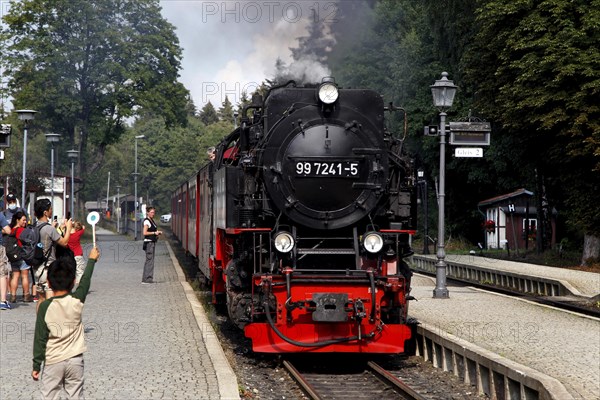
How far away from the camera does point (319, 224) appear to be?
11.4 metres

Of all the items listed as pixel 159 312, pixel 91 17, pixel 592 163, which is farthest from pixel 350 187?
pixel 91 17

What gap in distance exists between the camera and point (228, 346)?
13086 mm

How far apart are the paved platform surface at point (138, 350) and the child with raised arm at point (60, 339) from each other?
5.96ft

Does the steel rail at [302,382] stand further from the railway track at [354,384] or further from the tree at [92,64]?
the tree at [92,64]

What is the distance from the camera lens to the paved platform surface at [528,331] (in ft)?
31.7

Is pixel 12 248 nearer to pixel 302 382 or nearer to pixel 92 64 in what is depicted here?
pixel 302 382

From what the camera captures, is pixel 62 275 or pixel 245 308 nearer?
pixel 62 275

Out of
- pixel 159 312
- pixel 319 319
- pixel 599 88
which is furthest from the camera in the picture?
pixel 599 88

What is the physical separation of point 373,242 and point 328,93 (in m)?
1.93

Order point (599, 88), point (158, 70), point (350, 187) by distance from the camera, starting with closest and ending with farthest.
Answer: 1. point (350, 187)
2. point (599, 88)
3. point (158, 70)

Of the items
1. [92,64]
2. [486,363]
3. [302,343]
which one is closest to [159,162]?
[92,64]

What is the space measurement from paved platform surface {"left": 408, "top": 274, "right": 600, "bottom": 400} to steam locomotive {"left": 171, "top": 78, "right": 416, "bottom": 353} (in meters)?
1.38

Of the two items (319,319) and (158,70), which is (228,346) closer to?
(319,319)

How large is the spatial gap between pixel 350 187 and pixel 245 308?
6.55 ft
